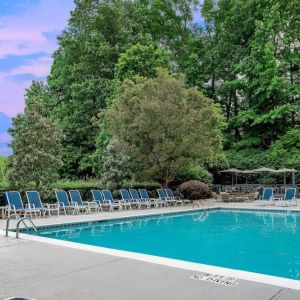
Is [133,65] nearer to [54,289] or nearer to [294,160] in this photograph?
[294,160]

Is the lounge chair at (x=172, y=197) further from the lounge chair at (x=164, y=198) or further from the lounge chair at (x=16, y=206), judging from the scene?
the lounge chair at (x=16, y=206)

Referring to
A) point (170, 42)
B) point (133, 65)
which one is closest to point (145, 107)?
point (133, 65)

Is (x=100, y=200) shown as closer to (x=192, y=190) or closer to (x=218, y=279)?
(x=192, y=190)

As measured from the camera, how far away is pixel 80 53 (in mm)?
33094

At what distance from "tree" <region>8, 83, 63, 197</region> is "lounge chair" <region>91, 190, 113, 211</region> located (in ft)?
6.04

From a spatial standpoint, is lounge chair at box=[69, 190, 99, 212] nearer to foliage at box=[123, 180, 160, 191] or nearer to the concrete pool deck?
foliage at box=[123, 180, 160, 191]

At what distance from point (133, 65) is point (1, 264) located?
2258 centimetres

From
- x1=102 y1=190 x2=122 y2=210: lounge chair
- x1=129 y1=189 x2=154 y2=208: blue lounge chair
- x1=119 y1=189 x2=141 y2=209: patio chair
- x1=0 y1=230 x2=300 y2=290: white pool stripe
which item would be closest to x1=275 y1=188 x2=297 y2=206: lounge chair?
x1=129 y1=189 x2=154 y2=208: blue lounge chair

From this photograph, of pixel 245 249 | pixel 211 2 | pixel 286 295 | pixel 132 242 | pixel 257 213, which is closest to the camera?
pixel 286 295

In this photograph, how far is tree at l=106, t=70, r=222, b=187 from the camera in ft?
64.5

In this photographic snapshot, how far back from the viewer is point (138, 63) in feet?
90.7

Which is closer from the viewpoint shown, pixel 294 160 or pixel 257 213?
pixel 257 213

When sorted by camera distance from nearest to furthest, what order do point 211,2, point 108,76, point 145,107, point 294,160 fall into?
point 145,107
point 294,160
point 108,76
point 211,2

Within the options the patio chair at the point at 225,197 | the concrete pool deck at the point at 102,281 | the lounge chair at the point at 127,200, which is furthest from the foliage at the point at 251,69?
the concrete pool deck at the point at 102,281
